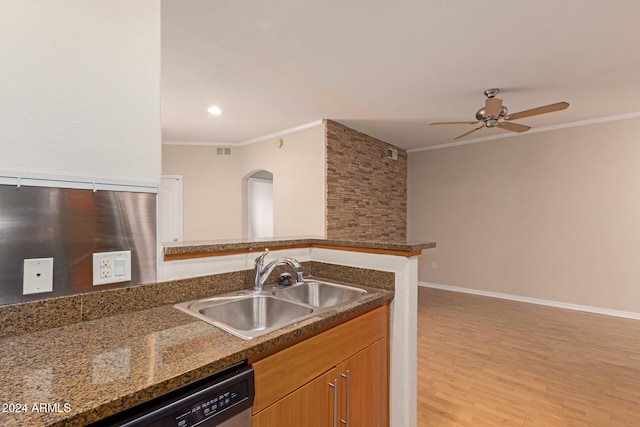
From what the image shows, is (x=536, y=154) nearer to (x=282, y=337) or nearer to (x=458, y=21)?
(x=458, y=21)

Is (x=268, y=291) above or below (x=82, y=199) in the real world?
below

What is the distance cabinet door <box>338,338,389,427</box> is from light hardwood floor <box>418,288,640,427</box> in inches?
25.8

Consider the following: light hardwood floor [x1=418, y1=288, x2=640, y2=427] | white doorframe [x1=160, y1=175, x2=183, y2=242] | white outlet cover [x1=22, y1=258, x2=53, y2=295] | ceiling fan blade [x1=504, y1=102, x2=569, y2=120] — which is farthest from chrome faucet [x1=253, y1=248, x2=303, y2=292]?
white doorframe [x1=160, y1=175, x2=183, y2=242]

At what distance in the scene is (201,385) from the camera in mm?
792

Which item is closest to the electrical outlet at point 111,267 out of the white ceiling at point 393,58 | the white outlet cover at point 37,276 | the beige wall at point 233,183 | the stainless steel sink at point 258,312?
the white outlet cover at point 37,276

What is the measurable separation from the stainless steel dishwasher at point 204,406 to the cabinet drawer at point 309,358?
50 millimetres

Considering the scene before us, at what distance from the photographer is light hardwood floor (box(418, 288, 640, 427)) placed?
1959mm

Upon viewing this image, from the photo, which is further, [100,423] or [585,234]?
[585,234]

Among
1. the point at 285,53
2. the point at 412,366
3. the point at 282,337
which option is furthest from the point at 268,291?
the point at 285,53

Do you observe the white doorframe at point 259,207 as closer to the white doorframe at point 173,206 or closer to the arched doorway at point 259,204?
the arched doorway at point 259,204

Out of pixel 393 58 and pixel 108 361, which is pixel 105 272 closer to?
pixel 108 361

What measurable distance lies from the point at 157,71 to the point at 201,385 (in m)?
1.19

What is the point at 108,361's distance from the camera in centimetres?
78

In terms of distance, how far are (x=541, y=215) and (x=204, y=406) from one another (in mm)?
5248
